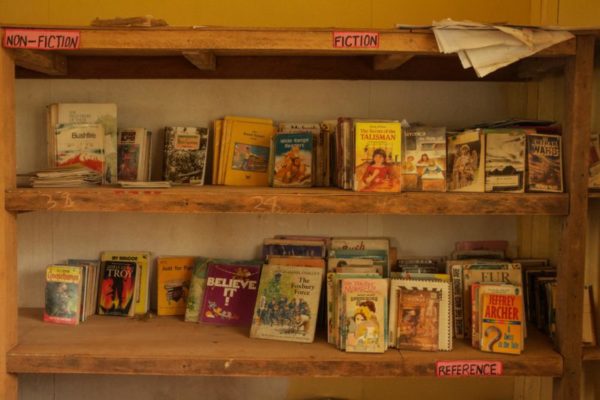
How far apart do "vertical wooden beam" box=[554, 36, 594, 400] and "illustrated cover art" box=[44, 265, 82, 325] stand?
6.29ft

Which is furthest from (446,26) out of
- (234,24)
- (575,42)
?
(234,24)

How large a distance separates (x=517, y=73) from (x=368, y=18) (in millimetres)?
696

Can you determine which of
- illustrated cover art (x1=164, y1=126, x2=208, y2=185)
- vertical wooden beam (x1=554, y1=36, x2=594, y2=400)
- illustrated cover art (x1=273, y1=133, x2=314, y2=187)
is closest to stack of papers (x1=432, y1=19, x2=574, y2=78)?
vertical wooden beam (x1=554, y1=36, x2=594, y2=400)

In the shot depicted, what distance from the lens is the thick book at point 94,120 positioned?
2.75 meters

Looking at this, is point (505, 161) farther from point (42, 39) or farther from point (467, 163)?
point (42, 39)

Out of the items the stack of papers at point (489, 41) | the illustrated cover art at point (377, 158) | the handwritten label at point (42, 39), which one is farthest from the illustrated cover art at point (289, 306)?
the handwritten label at point (42, 39)

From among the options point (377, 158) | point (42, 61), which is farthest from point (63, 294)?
point (377, 158)

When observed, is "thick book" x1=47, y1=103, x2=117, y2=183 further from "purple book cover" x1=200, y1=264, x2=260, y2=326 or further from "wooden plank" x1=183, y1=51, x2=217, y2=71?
"purple book cover" x1=200, y1=264, x2=260, y2=326

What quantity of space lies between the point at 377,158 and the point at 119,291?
1301mm

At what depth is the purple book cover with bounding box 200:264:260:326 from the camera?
2.75 meters

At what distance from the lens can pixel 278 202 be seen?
234 cm

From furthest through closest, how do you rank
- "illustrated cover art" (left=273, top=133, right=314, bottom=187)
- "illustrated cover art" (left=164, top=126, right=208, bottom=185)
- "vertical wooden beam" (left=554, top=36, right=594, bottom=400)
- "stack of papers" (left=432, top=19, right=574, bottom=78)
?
"illustrated cover art" (left=164, top=126, right=208, bottom=185), "illustrated cover art" (left=273, top=133, right=314, bottom=187), "vertical wooden beam" (left=554, top=36, right=594, bottom=400), "stack of papers" (left=432, top=19, right=574, bottom=78)

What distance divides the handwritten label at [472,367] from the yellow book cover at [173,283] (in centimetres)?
117

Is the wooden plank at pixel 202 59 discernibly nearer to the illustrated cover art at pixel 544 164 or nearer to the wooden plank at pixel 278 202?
the wooden plank at pixel 278 202
